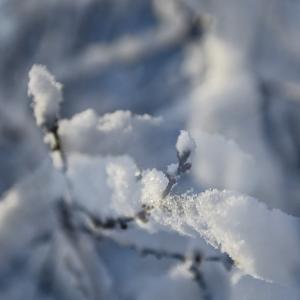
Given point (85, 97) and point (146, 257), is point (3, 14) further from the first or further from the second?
point (146, 257)

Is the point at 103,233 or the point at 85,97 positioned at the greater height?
A: the point at 85,97

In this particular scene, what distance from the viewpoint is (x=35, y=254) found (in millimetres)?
582

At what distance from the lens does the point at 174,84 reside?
2.24 ft

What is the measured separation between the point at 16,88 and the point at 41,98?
0.10 ft

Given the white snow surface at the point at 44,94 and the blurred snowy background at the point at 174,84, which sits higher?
the blurred snowy background at the point at 174,84

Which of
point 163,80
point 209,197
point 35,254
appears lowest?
point 35,254

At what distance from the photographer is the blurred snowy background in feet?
2.07

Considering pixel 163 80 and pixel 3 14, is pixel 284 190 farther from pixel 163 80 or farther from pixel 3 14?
pixel 3 14

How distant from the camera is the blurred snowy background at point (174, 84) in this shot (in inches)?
24.8

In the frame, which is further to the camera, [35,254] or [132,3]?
[132,3]

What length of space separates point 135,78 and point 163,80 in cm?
3

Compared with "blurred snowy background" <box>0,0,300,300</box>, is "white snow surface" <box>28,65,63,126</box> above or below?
below

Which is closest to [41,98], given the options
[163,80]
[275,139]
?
[163,80]

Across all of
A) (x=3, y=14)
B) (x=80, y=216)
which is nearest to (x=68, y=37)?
(x=3, y=14)
